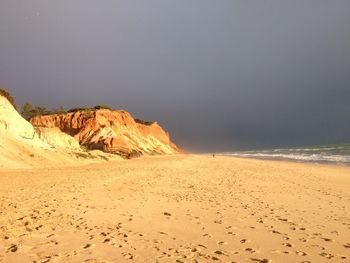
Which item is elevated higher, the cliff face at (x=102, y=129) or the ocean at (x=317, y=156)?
the cliff face at (x=102, y=129)

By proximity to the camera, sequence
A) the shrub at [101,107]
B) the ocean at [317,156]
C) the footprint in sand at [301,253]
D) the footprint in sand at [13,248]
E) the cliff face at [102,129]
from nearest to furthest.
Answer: the footprint in sand at [13,248] → the footprint in sand at [301,253] → the ocean at [317,156] → the cliff face at [102,129] → the shrub at [101,107]

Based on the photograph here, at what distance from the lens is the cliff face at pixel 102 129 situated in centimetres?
7212

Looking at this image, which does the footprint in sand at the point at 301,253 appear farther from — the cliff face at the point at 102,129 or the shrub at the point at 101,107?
the shrub at the point at 101,107

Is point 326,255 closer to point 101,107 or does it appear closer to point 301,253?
point 301,253

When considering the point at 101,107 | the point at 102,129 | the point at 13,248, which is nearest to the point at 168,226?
the point at 13,248

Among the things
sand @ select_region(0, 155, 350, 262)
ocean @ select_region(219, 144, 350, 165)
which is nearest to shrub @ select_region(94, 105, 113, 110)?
ocean @ select_region(219, 144, 350, 165)

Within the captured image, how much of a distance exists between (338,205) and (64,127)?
7685 cm

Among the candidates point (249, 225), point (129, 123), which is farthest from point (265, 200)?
point (129, 123)

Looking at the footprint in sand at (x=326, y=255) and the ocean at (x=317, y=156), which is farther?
the ocean at (x=317, y=156)

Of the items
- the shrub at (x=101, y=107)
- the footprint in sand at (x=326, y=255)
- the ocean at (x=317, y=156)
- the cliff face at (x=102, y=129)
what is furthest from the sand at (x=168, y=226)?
the shrub at (x=101, y=107)

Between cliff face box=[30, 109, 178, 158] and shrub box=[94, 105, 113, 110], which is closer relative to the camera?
cliff face box=[30, 109, 178, 158]

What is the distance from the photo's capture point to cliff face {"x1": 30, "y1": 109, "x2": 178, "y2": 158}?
7212 cm

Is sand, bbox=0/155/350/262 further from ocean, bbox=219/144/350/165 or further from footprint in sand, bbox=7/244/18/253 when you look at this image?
ocean, bbox=219/144/350/165

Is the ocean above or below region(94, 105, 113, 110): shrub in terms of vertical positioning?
below
